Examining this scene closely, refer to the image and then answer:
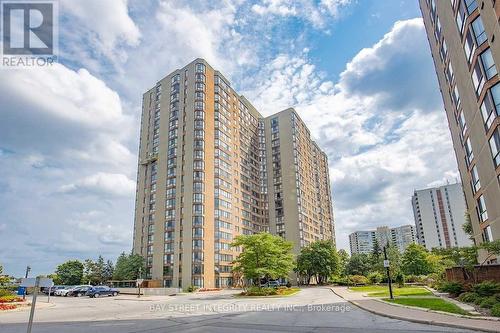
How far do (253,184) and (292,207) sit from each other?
43.9 feet

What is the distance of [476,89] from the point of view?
27656 millimetres

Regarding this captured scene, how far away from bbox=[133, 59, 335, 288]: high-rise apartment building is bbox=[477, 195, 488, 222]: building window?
51419 millimetres

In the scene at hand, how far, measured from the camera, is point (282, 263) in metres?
43.4

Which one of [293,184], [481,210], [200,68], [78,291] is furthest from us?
[293,184]

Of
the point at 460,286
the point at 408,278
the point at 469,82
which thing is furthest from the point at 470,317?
the point at 408,278

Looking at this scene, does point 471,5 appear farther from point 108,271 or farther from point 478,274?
point 108,271

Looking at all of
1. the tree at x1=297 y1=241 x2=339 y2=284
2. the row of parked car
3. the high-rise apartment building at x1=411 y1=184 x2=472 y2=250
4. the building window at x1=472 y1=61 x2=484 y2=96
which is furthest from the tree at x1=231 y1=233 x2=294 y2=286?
the high-rise apartment building at x1=411 y1=184 x2=472 y2=250

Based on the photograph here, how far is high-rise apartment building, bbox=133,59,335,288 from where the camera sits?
242 ft

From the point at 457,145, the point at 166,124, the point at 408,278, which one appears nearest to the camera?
the point at 457,145

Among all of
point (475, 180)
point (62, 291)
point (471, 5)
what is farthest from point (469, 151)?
point (62, 291)

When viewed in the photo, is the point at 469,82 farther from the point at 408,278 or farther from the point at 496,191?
the point at 408,278

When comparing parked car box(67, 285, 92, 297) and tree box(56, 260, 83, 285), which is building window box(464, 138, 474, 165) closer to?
parked car box(67, 285, 92, 297)

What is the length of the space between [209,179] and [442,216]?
128410mm

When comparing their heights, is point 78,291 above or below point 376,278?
above
